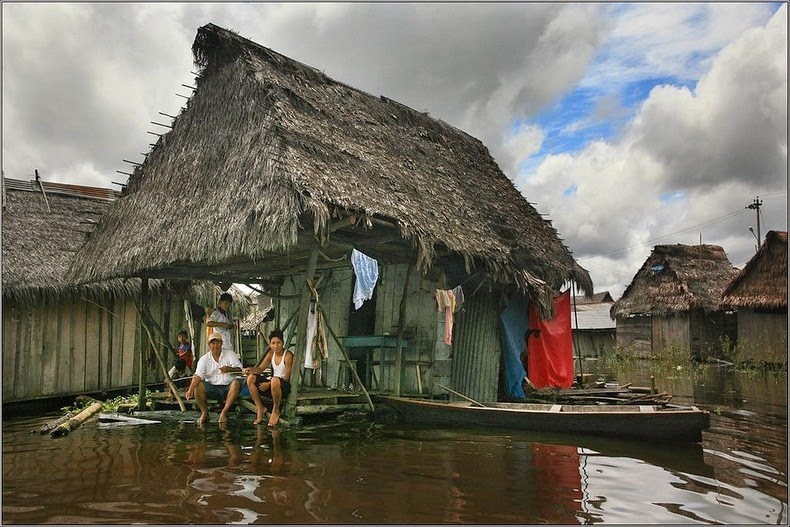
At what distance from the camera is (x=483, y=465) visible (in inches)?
228

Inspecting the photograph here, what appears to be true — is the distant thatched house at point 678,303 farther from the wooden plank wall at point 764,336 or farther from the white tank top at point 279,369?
the white tank top at point 279,369

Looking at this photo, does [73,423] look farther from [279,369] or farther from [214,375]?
[279,369]

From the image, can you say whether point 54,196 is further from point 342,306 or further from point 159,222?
point 342,306

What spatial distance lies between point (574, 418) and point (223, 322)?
16.6 ft

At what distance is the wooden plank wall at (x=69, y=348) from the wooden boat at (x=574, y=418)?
252 inches

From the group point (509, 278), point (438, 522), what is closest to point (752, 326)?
point (509, 278)

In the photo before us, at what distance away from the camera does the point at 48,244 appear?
38.0 feet

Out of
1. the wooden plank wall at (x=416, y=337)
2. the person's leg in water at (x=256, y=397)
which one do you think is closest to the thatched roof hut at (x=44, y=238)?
the person's leg in water at (x=256, y=397)

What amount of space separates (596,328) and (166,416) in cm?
2323

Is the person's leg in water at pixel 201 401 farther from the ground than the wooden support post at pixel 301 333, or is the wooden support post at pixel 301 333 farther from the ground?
the wooden support post at pixel 301 333

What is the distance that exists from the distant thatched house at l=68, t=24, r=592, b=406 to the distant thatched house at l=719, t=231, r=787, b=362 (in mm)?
10122

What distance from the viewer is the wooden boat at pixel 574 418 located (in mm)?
6754

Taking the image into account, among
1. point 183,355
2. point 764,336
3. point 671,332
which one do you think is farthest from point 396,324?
point 671,332

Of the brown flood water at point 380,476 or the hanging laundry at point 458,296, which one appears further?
the hanging laundry at point 458,296
